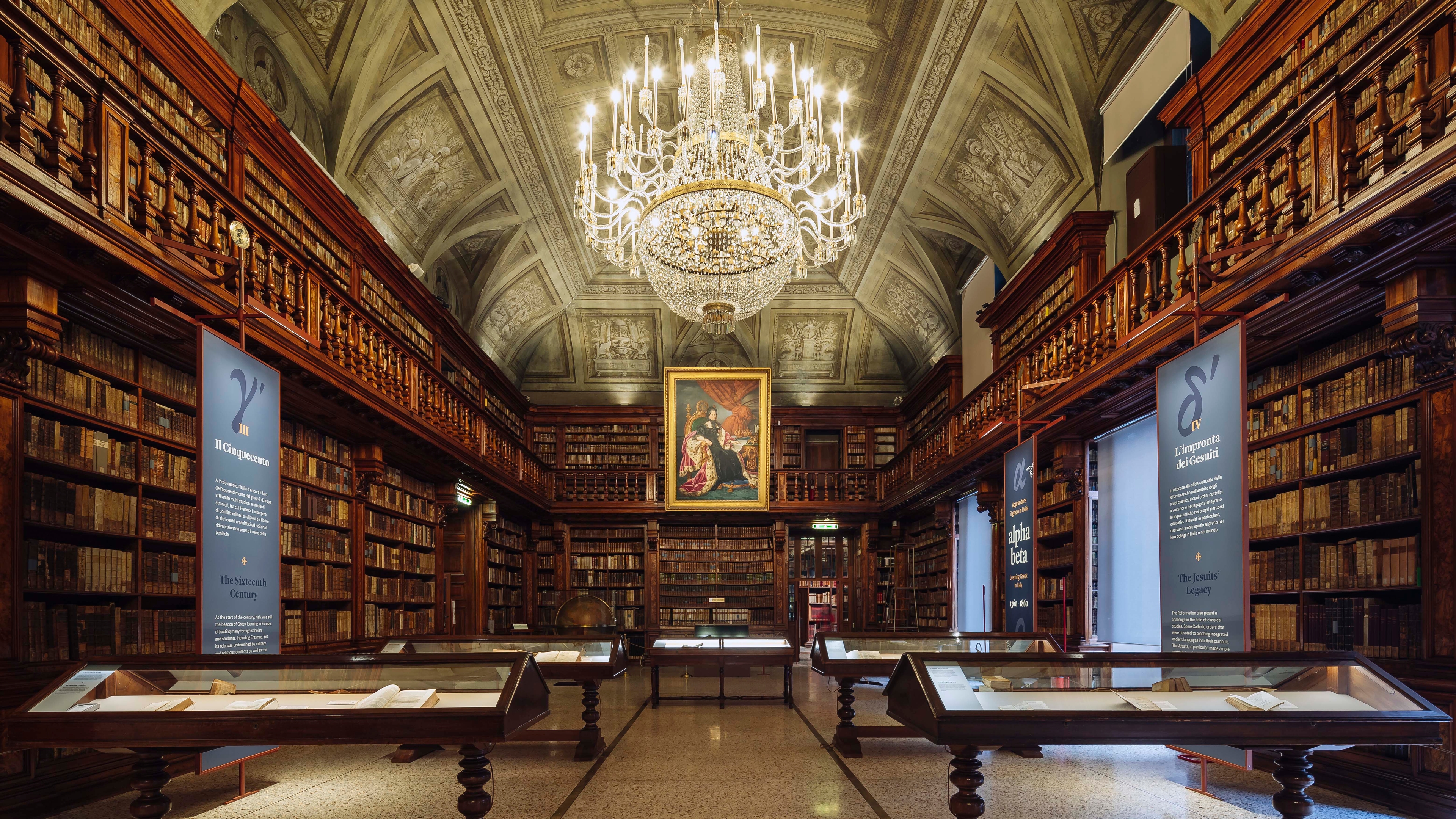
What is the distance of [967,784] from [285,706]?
7.65 ft

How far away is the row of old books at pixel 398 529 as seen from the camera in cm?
912

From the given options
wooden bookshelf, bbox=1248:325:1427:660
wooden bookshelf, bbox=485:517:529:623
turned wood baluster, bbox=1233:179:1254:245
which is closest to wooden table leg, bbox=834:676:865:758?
wooden bookshelf, bbox=1248:325:1427:660

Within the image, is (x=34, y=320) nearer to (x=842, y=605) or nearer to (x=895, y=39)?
(x=895, y=39)

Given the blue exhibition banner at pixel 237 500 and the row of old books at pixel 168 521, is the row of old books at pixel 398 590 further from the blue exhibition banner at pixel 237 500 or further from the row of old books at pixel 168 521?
the blue exhibition banner at pixel 237 500

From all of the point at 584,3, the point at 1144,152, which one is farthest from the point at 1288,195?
the point at 584,3

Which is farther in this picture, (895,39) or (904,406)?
(904,406)

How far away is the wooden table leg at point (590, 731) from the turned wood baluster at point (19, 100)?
4177 millimetres

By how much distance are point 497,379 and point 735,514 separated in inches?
187

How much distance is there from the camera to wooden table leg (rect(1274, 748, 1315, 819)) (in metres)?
3.44

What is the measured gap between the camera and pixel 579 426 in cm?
1791

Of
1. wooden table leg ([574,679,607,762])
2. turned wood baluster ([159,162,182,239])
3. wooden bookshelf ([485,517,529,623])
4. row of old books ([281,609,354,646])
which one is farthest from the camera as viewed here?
wooden bookshelf ([485,517,529,623])

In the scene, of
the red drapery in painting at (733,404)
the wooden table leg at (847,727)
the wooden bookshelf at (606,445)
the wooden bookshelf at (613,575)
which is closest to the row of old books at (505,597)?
the wooden bookshelf at (613,575)

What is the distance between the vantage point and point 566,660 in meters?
6.08

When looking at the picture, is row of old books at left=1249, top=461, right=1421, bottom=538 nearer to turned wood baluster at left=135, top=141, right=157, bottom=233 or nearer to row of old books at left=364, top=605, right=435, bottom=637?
turned wood baluster at left=135, top=141, right=157, bottom=233
